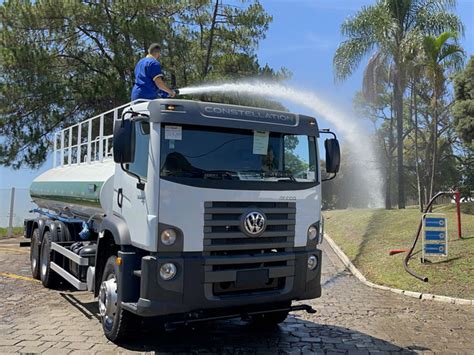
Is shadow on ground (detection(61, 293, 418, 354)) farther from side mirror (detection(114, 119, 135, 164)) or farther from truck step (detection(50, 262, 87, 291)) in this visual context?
side mirror (detection(114, 119, 135, 164))

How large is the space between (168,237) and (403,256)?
25.7 feet

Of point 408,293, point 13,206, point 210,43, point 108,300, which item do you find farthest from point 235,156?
point 210,43

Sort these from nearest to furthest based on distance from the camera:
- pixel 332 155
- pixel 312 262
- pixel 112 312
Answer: pixel 112 312 → pixel 312 262 → pixel 332 155

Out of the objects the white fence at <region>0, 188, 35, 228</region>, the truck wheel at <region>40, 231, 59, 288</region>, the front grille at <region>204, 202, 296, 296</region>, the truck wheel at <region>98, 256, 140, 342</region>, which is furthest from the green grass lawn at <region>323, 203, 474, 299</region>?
the white fence at <region>0, 188, 35, 228</region>

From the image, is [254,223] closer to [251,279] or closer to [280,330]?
[251,279]

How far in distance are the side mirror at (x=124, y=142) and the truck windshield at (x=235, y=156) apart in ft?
1.14

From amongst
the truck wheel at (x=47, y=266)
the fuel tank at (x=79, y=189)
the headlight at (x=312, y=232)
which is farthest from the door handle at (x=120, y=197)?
the truck wheel at (x=47, y=266)

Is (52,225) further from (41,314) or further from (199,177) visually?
(199,177)

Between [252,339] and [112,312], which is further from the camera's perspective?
[252,339]

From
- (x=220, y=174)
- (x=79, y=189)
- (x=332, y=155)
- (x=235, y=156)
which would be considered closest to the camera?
(x=220, y=174)

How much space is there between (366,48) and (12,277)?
18656 millimetres

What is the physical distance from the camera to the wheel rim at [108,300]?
5.77 metres

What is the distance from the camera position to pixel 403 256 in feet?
37.7

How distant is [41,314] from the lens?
7.29 meters
